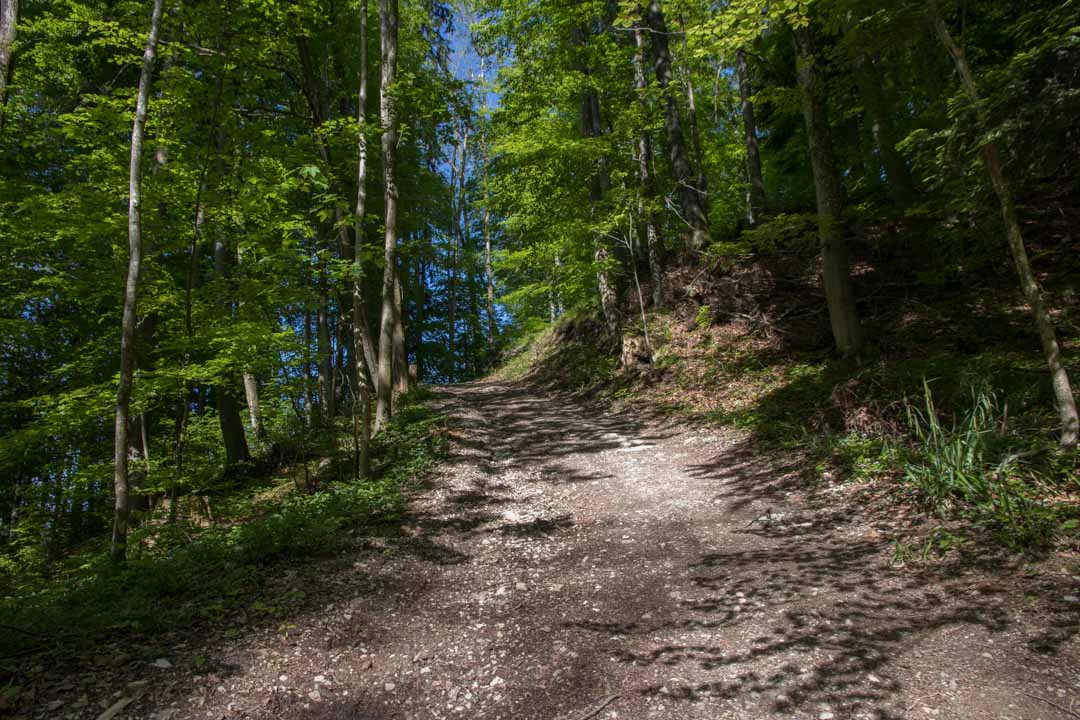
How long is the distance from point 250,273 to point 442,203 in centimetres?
964

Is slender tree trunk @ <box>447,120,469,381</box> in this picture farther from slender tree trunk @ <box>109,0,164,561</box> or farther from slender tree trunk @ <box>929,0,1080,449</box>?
slender tree trunk @ <box>929,0,1080,449</box>

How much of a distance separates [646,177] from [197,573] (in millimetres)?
11714

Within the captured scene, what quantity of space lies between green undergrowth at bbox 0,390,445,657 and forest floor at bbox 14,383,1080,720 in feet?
0.94

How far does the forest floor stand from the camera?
8.63 ft

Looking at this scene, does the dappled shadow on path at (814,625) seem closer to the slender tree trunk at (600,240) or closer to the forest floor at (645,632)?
the forest floor at (645,632)

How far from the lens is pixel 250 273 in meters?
8.71

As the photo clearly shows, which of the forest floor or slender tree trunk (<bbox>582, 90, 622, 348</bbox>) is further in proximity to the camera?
slender tree trunk (<bbox>582, 90, 622, 348</bbox>)

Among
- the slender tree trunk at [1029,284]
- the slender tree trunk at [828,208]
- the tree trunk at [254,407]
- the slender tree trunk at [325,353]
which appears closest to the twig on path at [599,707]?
the slender tree trunk at [1029,284]

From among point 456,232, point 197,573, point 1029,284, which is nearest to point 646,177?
point 1029,284

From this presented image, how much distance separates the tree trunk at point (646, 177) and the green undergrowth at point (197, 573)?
806cm

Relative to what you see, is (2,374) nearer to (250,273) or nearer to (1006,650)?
(250,273)

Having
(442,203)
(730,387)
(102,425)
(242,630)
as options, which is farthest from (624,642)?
(442,203)

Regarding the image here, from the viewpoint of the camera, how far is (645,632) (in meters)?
3.40

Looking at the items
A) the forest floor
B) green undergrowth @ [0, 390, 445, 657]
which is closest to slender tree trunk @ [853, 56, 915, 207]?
the forest floor
